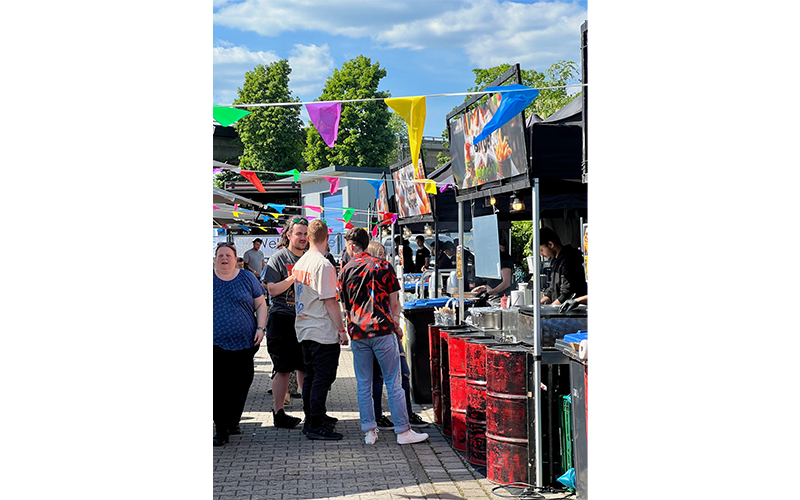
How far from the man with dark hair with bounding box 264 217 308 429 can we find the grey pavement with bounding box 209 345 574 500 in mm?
289

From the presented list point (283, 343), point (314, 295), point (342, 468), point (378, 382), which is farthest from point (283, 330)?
point (342, 468)

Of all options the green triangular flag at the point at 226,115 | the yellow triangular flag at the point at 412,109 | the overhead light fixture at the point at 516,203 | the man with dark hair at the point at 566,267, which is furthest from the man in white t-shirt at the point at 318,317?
the man with dark hair at the point at 566,267

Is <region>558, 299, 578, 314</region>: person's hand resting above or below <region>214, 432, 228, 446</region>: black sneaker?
above

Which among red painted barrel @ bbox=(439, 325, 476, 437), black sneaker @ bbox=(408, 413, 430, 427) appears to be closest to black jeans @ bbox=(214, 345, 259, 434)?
black sneaker @ bbox=(408, 413, 430, 427)

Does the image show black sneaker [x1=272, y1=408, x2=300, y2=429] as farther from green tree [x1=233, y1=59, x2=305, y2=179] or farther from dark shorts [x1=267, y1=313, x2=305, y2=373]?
green tree [x1=233, y1=59, x2=305, y2=179]

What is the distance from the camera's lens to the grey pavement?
5016 mm

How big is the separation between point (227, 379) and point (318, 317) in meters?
1.03

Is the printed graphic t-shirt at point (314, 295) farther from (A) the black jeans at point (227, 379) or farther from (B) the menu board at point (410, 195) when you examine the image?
(B) the menu board at point (410, 195)

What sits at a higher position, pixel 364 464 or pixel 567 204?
pixel 567 204
